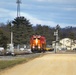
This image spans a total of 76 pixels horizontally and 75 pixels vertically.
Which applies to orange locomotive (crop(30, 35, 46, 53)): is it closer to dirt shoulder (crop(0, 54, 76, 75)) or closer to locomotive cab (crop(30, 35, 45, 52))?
locomotive cab (crop(30, 35, 45, 52))

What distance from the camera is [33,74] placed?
20516mm

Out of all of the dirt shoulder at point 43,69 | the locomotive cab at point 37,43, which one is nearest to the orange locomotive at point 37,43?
the locomotive cab at point 37,43

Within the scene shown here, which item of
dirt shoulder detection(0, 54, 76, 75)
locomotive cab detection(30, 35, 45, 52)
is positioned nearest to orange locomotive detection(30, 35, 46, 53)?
locomotive cab detection(30, 35, 45, 52)

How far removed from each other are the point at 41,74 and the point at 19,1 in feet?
343

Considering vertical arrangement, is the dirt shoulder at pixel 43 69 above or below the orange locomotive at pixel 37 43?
below

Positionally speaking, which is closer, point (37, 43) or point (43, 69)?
point (43, 69)

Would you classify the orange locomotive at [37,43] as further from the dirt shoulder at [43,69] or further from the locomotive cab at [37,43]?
the dirt shoulder at [43,69]

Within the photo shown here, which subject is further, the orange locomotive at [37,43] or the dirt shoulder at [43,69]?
the orange locomotive at [37,43]

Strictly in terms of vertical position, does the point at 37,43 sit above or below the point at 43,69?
above

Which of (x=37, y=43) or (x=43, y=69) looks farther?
(x=37, y=43)

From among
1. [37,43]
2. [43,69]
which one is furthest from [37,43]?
[43,69]

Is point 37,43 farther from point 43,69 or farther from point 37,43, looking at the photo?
point 43,69

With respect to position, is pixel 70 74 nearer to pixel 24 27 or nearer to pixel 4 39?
pixel 4 39

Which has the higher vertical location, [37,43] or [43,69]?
[37,43]
